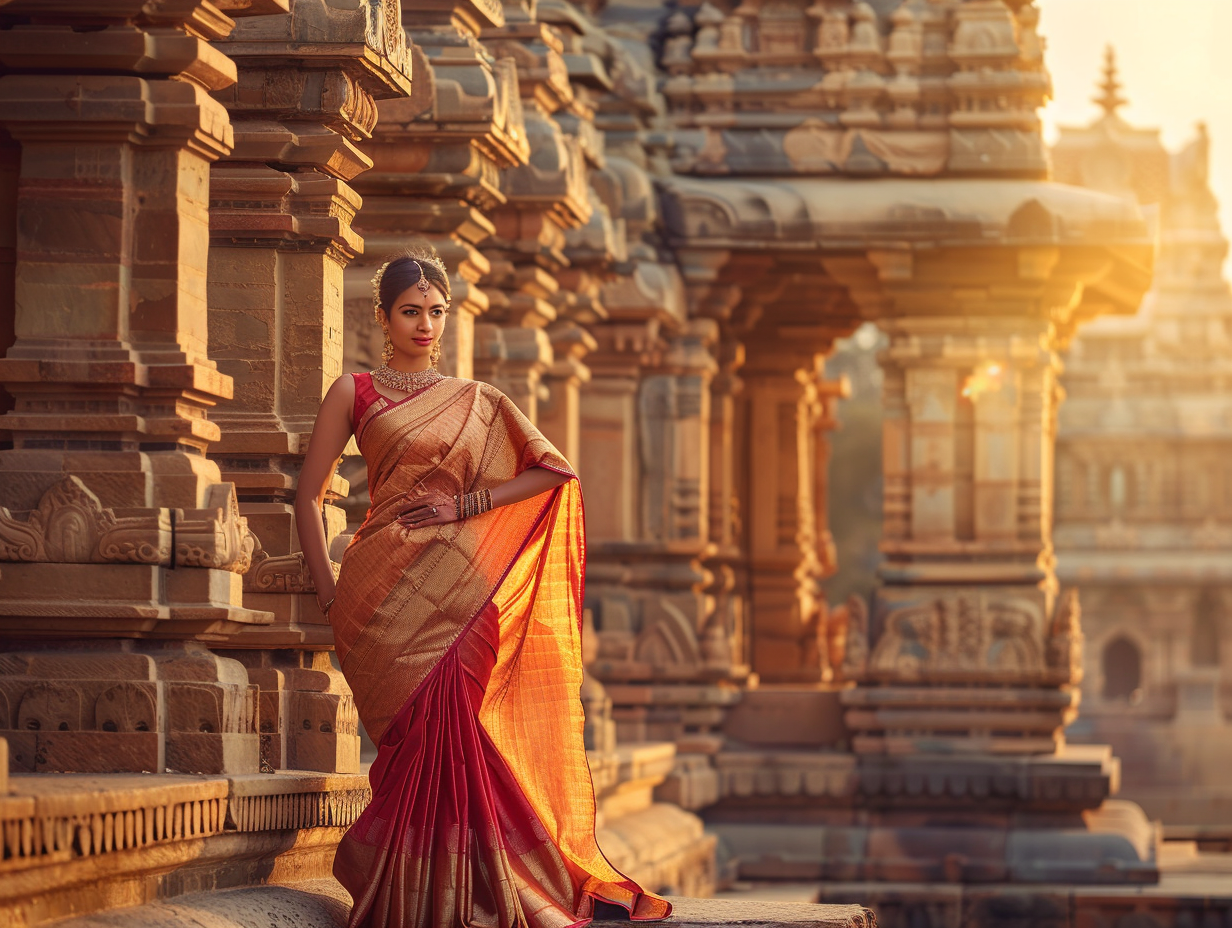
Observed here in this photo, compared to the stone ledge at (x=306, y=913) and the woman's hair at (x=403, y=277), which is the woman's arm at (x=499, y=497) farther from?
the stone ledge at (x=306, y=913)

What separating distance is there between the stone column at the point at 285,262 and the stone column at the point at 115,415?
811mm

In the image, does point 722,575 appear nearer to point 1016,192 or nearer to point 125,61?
point 1016,192

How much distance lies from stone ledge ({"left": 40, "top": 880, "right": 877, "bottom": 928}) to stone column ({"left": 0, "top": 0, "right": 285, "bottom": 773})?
38cm

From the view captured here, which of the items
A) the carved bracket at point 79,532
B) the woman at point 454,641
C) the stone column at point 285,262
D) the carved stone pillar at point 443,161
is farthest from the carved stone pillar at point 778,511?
the carved bracket at point 79,532

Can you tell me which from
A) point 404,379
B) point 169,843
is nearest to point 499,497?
point 404,379

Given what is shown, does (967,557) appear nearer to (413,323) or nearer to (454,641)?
(413,323)

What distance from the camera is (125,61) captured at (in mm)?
6359

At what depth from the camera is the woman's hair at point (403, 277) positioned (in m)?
6.34

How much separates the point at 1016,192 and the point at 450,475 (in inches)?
350

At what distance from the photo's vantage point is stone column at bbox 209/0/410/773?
24.0ft

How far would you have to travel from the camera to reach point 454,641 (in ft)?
19.9

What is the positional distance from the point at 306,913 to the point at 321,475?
1048 mm

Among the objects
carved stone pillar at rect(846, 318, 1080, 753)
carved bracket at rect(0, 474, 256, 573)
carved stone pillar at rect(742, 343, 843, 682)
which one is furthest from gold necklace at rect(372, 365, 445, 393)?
carved stone pillar at rect(742, 343, 843, 682)

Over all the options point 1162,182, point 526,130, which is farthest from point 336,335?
point 1162,182
